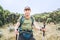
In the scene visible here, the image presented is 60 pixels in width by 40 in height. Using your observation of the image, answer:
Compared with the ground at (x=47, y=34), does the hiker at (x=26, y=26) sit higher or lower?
higher

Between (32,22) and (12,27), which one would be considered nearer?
(32,22)

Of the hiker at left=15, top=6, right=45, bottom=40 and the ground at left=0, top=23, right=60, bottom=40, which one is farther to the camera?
the ground at left=0, top=23, right=60, bottom=40

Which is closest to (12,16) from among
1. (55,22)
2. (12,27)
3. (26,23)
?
(12,27)

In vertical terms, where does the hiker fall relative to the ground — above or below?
above

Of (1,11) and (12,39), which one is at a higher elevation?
(1,11)

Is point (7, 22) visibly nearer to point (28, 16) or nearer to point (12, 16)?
point (12, 16)

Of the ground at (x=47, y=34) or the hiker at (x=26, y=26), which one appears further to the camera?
the ground at (x=47, y=34)

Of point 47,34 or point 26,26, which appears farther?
point 47,34

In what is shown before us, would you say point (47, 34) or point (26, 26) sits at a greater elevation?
point (26, 26)

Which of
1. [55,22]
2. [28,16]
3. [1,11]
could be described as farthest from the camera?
[1,11]

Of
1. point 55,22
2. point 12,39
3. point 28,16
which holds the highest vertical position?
point 28,16

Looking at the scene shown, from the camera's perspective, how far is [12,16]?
8188 mm

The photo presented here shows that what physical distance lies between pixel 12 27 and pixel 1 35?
21.0 inches

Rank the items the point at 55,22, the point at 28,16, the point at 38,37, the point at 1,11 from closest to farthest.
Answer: the point at 28,16, the point at 38,37, the point at 55,22, the point at 1,11
